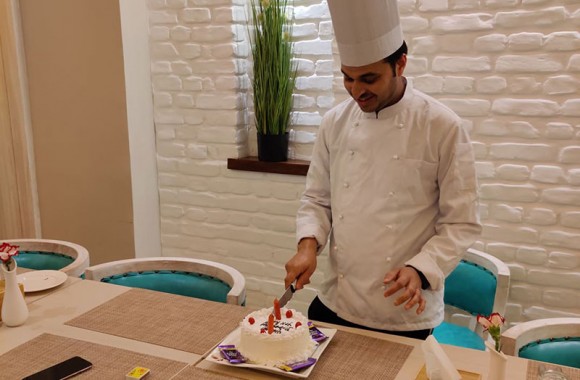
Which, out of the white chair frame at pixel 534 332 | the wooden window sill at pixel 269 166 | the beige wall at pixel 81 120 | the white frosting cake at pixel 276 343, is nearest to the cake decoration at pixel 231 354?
the white frosting cake at pixel 276 343

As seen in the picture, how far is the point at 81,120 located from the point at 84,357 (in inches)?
68.9

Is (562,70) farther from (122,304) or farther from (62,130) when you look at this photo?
(62,130)

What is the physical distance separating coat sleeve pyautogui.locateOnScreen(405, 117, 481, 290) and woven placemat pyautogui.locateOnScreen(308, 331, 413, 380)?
0.21 m

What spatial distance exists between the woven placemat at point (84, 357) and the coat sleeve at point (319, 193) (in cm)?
56

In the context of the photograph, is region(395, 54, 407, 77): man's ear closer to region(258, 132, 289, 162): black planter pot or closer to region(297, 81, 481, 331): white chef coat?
region(297, 81, 481, 331): white chef coat

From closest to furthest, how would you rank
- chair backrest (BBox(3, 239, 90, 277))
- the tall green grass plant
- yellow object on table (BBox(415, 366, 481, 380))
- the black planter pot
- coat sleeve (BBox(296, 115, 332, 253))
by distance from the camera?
yellow object on table (BBox(415, 366, 481, 380)) < coat sleeve (BBox(296, 115, 332, 253)) < chair backrest (BBox(3, 239, 90, 277)) < the tall green grass plant < the black planter pot

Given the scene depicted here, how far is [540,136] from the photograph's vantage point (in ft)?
6.97

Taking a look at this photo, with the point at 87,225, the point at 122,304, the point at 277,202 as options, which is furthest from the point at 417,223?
the point at 87,225

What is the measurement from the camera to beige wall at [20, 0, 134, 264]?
267cm

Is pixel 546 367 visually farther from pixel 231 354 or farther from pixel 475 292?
pixel 475 292

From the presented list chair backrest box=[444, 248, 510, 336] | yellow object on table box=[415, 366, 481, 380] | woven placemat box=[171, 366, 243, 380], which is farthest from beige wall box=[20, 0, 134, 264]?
yellow object on table box=[415, 366, 481, 380]

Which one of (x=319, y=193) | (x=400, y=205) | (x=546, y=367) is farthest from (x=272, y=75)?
(x=546, y=367)

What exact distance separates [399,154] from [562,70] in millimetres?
971

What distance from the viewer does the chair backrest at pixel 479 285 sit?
75.6 inches
